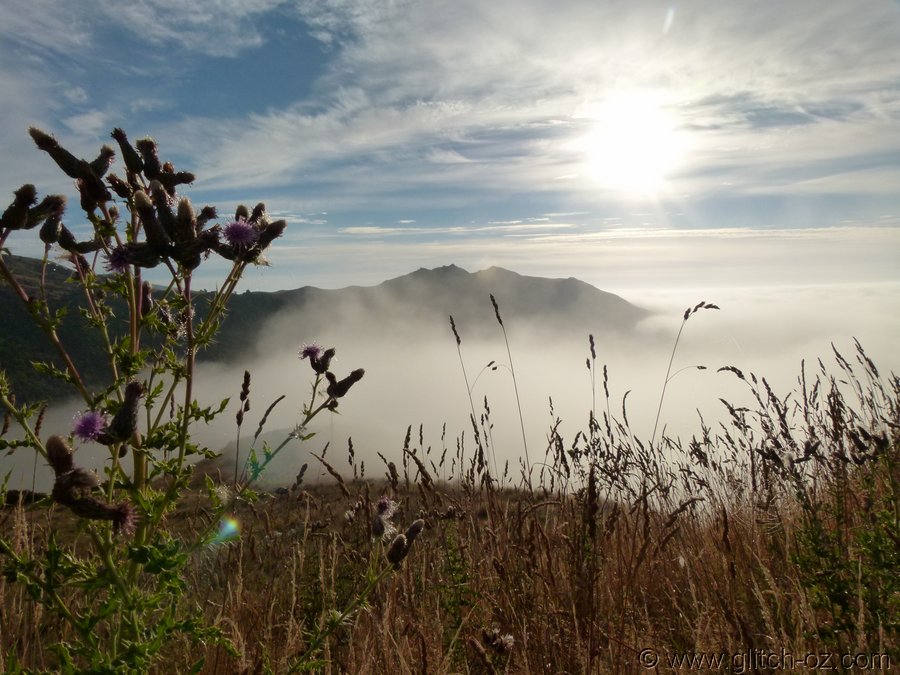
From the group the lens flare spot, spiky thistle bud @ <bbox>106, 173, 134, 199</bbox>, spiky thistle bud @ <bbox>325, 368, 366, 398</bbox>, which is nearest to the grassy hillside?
the lens flare spot

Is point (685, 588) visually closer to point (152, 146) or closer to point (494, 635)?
point (494, 635)

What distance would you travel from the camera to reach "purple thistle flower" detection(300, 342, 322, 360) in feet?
8.71

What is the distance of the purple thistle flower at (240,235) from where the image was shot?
7.39ft

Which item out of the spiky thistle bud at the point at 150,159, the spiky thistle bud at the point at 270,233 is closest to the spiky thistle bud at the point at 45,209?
the spiky thistle bud at the point at 150,159

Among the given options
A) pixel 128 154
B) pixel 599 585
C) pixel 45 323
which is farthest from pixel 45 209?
pixel 599 585

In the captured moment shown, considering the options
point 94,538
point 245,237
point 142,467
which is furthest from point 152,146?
point 94,538

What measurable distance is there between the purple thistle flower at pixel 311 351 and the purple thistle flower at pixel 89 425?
907mm

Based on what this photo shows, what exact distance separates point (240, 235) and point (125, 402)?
791 millimetres

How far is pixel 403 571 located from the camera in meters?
3.26

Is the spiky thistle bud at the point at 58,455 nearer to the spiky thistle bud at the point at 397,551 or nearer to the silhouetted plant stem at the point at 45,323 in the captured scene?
the silhouetted plant stem at the point at 45,323

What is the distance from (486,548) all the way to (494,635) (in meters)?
1.52

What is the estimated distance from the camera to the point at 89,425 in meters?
1.91

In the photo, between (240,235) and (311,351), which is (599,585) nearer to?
(311,351)

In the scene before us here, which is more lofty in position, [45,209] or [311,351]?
[45,209]
